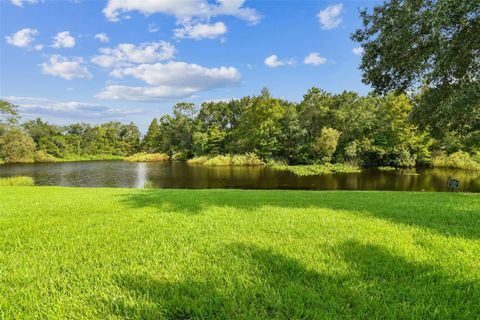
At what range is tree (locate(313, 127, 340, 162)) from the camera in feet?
111

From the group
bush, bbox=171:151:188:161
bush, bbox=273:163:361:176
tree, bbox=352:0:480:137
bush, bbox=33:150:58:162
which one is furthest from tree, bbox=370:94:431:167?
bush, bbox=33:150:58:162

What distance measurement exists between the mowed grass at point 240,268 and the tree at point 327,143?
97.4 ft

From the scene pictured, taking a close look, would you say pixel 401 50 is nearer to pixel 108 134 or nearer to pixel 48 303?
pixel 48 303

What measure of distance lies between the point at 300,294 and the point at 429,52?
24.1 feet

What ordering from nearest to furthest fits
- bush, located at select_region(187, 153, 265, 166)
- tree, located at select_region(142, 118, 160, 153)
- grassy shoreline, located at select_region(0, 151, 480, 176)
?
grassy shoreline, located at select_region(0, 151, 480, 176) < bush, located at select_region(187, 153, 265, 166) < tree, located at select_region(142, 118, 160, 153)

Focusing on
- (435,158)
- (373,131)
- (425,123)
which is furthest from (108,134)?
(425,123)

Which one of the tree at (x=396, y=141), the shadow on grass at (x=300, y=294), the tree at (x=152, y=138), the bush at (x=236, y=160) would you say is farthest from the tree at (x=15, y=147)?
the shadow on grass at (x=300, y=294)

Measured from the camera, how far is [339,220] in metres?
5.09

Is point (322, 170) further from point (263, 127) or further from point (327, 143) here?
point (263, 127)

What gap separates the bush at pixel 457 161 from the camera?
30777 millimetres

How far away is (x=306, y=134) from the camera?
38781 millimetres

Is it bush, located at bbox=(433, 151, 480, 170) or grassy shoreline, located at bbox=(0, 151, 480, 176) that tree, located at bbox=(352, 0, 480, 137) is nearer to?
grassy shoreline, located at bbox=(0, 151, 480, 176)

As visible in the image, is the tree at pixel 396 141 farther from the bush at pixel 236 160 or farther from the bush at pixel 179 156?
the bush at pixel 179 156

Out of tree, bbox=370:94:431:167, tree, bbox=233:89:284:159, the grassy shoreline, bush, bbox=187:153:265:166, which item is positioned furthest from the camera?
bush, bbox=187:153:265:166
